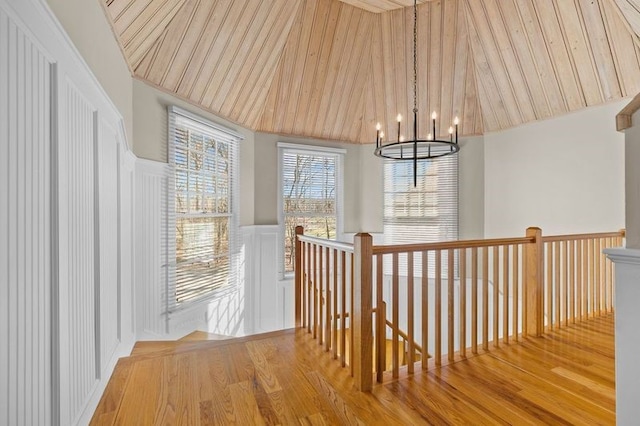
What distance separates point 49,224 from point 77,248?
326 millimetres

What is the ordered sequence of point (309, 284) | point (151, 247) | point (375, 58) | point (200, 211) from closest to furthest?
point (309, 284)
point (151, 247)
point (200, 211)
point (375, 58)

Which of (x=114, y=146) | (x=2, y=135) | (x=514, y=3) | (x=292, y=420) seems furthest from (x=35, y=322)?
(x=514, y=3)

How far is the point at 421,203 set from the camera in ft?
15.7

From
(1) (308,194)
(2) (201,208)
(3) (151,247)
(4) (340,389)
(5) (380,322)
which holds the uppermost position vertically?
(1) (308,194)

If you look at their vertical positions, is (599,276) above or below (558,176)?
below

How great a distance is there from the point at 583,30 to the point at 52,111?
4.19m

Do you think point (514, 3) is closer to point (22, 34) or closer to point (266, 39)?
point (266, 39)

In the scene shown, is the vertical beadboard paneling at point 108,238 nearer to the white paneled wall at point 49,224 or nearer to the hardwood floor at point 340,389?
the white paneled wall at point 49,224

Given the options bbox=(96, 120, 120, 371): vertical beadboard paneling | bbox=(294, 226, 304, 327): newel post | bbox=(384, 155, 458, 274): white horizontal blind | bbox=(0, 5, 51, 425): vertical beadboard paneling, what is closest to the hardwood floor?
bbox=(96, 120, 120, 371): vertical beadboard paneling

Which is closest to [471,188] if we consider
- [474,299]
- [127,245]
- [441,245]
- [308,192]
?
[308,192]

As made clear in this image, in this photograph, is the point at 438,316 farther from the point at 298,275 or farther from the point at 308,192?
the point at 308,192

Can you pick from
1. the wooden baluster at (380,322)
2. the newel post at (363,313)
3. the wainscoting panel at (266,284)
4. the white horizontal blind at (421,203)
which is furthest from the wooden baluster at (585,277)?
the wainscoting panel at (266,284)

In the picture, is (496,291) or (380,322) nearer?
(380,322)

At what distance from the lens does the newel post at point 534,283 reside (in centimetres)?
248
